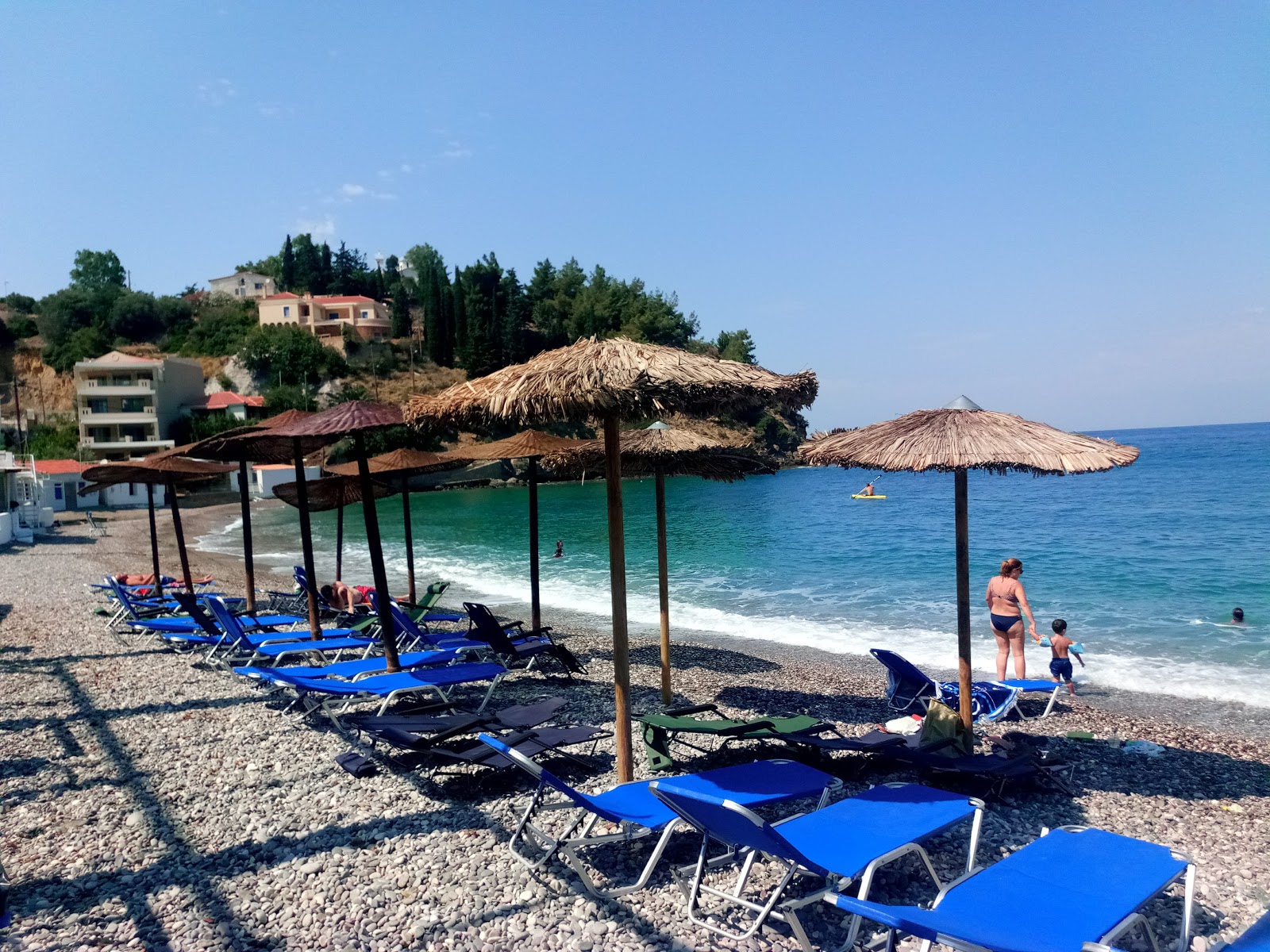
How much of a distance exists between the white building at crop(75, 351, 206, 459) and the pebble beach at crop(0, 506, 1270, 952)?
61.2 meters

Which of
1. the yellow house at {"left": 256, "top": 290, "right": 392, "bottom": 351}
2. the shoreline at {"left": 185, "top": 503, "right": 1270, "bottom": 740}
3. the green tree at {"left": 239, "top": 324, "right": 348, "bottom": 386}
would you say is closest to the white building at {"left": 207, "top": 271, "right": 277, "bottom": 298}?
the yellow house at {"left": 256, "top": 290, "right": 392, "bottom": 351}

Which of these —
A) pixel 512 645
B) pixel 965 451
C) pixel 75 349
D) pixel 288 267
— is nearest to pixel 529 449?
pixel 512 645

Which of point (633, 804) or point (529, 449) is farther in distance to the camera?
point (529, 449)

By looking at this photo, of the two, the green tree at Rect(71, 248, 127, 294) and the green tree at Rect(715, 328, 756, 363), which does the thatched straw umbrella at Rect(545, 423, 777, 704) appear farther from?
the green tree at Rect(71, 248, 127, 294)

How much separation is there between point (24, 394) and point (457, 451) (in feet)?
297

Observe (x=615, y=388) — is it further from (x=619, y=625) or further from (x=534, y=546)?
(x=534, y=546)

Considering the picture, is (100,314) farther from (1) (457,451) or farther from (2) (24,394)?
(1) (457,451)

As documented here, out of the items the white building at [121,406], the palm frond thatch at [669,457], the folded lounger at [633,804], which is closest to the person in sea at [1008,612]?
the palm frond thatch at [669,457]

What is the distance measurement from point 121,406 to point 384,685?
66.5 meters

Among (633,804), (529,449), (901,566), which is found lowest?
(901,566)

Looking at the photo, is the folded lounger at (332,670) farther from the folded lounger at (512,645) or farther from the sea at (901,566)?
the sea at (901,566)

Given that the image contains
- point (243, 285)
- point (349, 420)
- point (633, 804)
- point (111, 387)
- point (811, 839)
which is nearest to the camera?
point (811, 839)

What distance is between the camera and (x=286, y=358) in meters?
79.5

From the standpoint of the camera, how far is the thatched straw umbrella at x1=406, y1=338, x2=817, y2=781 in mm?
4398
